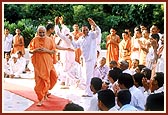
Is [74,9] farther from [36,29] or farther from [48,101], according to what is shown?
[48,101]

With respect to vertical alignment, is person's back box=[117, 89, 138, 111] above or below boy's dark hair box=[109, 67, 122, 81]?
below

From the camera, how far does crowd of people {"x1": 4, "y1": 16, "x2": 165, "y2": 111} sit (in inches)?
302

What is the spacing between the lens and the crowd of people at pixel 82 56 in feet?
25.2

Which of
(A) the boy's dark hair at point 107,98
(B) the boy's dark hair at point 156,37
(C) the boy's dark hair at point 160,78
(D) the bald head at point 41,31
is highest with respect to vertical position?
(D) the bald head at point 41,31

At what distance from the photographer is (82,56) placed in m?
7.99

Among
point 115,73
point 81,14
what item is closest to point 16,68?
point 81,14

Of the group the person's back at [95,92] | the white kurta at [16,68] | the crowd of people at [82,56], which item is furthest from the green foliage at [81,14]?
the person's back at [95,92]

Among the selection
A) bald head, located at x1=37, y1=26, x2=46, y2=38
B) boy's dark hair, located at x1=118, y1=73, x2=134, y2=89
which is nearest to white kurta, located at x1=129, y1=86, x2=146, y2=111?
boy's dark hair, located at x1=118, y1=73, x2=134, y2=89

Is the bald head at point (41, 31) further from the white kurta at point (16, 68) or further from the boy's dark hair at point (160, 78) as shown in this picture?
the boy's dark hair at point (160, 78)

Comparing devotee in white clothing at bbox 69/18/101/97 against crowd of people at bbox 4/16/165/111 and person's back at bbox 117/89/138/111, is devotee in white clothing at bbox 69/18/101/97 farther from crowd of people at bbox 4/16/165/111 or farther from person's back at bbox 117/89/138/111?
person's back at bbox 117/89/138/111

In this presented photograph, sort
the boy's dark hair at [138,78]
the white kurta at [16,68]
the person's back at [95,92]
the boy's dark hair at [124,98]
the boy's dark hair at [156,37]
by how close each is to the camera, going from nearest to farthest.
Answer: the boy's dark hair at [124,98]
the person's back at [95,92]
the boy's dark hair at [138,78]
the boy's dark hair at [156,37]
the white kurta at [16,68]

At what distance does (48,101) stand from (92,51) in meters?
0.94

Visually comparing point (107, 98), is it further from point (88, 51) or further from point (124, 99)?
point (88, 51)

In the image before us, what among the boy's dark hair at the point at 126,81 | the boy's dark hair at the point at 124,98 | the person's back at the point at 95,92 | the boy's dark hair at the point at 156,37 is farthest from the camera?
the boy's dark hair at the point at 156,37
